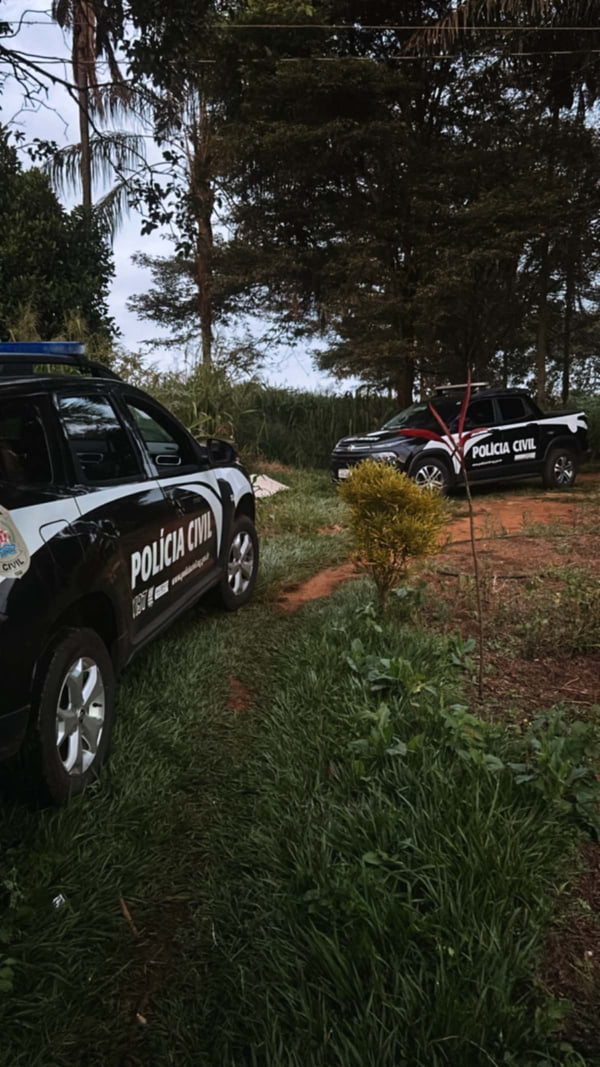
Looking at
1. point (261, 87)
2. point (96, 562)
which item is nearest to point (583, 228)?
point (261, 87)

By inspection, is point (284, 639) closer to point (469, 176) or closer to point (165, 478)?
point (165, 478)

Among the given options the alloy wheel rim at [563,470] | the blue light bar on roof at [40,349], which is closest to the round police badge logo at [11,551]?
the blue light bar on roof at [40,349]

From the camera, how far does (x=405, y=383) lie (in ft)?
47.6

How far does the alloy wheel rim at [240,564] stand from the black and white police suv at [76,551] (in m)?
0.87

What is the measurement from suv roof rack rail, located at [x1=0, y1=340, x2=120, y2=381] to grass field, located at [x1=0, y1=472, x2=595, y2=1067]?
Result: 1.68 meters

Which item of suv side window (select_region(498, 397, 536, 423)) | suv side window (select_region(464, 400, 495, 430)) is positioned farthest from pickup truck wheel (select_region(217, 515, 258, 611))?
suv side window (select_region(498, 397, 536, 423))

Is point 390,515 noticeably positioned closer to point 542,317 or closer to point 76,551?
point 76,551

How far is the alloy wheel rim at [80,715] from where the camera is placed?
242cm

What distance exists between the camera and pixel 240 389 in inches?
426

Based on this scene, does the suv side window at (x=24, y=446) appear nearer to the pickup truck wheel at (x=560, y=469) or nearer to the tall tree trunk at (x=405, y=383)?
the pickup truck wheel at (x=560, y=469)

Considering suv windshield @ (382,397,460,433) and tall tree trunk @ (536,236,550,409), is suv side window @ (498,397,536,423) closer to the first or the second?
suv windshield @ (382,397,460,433)

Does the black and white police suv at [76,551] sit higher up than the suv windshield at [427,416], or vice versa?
the suv windshield at [427,416]

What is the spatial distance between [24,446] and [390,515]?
81.4 inches

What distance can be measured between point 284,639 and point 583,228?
46.8 feet
